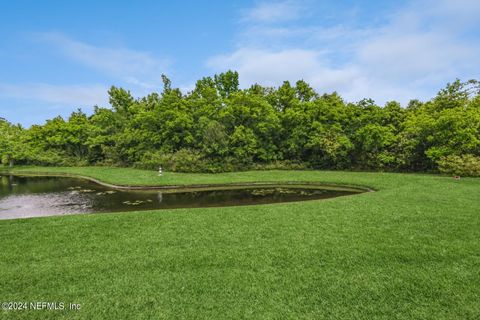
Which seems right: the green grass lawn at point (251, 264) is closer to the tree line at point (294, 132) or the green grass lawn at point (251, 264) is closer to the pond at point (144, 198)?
the pond at point (144, 198)

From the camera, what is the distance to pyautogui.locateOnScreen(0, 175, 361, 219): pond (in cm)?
1134

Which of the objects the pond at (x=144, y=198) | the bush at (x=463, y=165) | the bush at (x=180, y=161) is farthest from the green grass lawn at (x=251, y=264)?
the bush at (x=180, y=161)

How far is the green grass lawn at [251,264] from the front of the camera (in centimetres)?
354

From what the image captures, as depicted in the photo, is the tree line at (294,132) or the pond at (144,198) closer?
the pond at (144,198)

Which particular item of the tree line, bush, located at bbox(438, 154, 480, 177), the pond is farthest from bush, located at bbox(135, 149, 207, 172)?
bush, located at bbox(438, 154, 480, 177)

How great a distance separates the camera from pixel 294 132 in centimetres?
2533

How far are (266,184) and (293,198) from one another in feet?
14.0

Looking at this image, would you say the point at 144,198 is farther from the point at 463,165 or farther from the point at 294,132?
the point at 463,165

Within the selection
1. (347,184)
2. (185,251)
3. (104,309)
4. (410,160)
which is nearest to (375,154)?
(410,160)

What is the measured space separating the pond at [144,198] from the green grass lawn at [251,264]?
358 centimetres

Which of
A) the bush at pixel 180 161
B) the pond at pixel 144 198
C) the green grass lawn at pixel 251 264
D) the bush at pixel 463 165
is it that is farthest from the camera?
the bush at pixel 180 161

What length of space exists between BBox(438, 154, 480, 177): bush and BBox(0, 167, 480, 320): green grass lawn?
1075cm

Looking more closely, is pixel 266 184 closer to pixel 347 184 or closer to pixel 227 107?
pixel 347 184

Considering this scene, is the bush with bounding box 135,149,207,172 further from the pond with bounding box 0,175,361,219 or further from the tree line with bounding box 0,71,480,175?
the pond with bounding box 0,175,361,219
